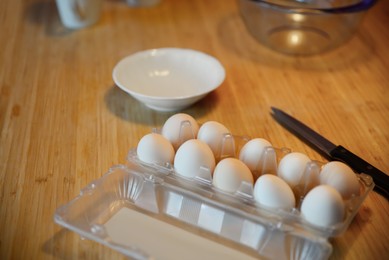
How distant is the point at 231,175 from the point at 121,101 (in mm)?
432

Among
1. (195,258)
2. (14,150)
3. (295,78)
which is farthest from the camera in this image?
(295,78)

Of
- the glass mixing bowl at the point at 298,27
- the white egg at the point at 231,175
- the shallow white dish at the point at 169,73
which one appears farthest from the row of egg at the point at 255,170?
the glass mixing bowl at the point at 298,27

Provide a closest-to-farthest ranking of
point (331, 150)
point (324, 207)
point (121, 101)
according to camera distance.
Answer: point (324, 207), point (331, 150), point (121, 101)

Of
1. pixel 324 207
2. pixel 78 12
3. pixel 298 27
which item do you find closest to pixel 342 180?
pixel 324 207

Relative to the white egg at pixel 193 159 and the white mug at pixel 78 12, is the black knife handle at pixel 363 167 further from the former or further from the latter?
the white mug at pixel 78 12

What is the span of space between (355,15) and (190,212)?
71 centimetres

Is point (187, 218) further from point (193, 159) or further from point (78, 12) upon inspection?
point (78, 12)

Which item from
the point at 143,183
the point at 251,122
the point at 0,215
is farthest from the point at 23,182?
the point at 251,122

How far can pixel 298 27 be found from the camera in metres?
1.18

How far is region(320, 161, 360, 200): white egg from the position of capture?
64cm

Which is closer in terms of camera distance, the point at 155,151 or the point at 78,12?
the point at 155,151

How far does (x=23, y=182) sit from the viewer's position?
2.54ft

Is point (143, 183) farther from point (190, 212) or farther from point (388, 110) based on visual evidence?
point (388, 110)

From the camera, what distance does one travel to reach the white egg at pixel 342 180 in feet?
2.09
